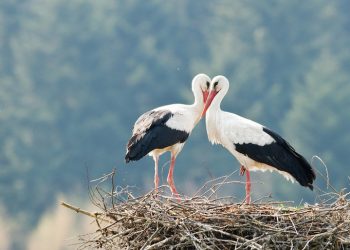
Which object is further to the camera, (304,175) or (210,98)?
(210,98)

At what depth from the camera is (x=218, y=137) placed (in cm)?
920

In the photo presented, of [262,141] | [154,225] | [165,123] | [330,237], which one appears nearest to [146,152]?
[165,123]

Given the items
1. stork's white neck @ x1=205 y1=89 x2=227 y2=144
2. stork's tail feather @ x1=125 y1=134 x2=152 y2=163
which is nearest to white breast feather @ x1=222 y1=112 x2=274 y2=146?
stork's white neck @ x1=205 y1=89 x2=227 y2=144

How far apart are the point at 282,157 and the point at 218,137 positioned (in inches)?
27.2

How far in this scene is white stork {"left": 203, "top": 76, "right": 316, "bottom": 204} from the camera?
8.78 metres

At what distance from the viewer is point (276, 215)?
728 centimetres

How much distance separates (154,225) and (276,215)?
0.92m

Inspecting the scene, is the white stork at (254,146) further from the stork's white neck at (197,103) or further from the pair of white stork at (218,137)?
the stork's white neck at (197,103)

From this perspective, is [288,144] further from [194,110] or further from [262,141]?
[194,110]

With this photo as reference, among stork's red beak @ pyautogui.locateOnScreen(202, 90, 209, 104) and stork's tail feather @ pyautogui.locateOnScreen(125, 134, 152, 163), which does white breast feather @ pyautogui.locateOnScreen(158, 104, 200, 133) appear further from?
stork's tail feather @ pyautogui.locateOnScreen(125, 134, 152, 163)

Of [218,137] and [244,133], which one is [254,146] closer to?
[244,133]

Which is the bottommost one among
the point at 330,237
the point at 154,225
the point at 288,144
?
the point at 330,237

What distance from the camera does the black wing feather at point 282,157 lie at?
28.7 ft

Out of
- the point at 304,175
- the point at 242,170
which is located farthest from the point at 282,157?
the point at 242,170
